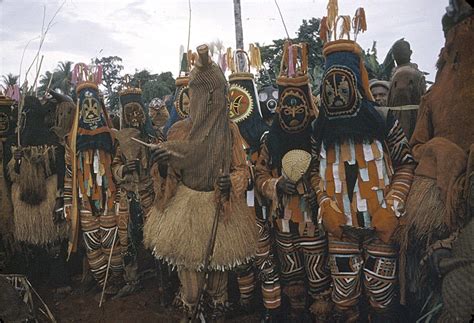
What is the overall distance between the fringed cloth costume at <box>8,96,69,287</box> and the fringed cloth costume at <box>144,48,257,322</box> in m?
2.20

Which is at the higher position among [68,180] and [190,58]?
[190,58]

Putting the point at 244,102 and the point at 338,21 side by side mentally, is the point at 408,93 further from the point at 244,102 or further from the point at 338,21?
the point at 244,102

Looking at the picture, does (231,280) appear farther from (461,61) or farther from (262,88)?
(461,61)

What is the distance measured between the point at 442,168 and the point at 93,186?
3591mm

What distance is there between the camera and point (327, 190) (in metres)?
3.71

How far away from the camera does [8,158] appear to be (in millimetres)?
5613

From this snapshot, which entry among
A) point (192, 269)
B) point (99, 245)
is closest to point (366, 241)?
point (192, 269)

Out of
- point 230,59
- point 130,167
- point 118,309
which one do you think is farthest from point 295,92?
point 118,309

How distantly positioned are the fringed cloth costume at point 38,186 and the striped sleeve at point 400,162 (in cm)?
384

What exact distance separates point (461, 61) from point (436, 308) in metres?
1.62

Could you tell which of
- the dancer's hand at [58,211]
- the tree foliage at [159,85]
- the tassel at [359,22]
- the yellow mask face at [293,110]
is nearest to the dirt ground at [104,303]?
the dancer's hand at [58,211]

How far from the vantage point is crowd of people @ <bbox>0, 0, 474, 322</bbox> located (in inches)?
124

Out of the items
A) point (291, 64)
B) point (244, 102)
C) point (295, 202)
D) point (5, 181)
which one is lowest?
point (295, 202)

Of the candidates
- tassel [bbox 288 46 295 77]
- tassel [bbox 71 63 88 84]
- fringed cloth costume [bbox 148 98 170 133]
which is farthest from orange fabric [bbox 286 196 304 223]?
fringed cloth costume [bbox 148 98 170 133]
